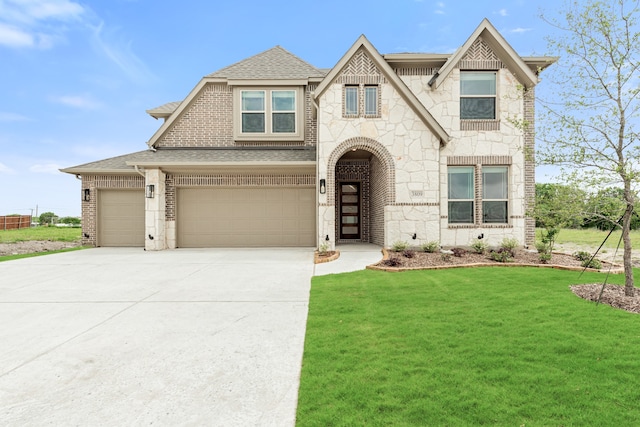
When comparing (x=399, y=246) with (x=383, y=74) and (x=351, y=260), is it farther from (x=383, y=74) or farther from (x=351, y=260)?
(x=383, y=74)

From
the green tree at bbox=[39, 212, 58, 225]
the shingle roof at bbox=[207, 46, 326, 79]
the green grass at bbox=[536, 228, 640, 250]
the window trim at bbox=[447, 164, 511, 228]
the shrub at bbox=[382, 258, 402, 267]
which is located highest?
the shingle roof at bbox=[207, 46, 326, 79]

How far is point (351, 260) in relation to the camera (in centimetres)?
966

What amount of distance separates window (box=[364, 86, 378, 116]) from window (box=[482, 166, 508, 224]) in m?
4.67

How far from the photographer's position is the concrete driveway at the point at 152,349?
2670mm

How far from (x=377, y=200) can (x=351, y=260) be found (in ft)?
11.8

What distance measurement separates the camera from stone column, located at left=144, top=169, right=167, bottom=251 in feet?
41.5

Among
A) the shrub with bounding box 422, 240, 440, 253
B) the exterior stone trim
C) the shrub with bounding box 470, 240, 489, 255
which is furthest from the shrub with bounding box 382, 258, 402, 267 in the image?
the exterior stone trim

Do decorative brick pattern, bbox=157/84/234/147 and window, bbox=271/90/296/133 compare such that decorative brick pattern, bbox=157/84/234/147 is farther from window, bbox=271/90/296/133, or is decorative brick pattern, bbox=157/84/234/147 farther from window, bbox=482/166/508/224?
window, bbox=482/166/508/224

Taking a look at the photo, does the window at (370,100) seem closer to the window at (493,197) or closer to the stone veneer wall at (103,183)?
the window at (493,197)

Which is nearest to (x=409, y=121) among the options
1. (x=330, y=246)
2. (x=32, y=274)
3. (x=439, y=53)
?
(x=439, y=53)

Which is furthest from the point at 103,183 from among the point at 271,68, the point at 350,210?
the point at 350,210

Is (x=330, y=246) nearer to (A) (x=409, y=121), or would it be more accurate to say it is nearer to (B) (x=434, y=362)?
(A) (x=409, y=121)

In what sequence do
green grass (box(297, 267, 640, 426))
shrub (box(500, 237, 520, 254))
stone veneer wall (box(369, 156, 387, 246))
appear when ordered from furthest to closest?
stone veneer wall (box(369, 156, 387, 246))
shrub (box(500, 237, 520, 254))
green grass (box(297, 267, 640, 426))

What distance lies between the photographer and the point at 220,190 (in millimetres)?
13680
